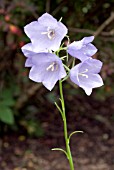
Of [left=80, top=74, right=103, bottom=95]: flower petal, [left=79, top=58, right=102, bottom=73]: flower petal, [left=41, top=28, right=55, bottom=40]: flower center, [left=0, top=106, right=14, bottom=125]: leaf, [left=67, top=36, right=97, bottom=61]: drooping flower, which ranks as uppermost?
[left=41, top=28, right=55, bottom=40]: flower center

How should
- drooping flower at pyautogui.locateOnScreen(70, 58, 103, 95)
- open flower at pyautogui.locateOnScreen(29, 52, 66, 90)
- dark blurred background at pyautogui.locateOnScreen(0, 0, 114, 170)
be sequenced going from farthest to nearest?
dark blurred background at pyautogui.locateOnScreen(0, 0, 114, 170) → drooping flower at pyautogui.locateOnScreen(70, 58, 103, 95) → open flower at pyautogui.locateOnScreen(29, 52, 66, 90)

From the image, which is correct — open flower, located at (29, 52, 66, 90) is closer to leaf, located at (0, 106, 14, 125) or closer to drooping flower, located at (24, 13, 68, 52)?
Result: drooping flower, located at (24, 13, 68, 52)

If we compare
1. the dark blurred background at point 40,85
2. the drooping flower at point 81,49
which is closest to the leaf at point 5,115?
the dark blurred background at point 40,85

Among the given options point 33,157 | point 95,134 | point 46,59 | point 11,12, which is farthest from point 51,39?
point 95,134

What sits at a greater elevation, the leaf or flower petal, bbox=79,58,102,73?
flower petal, bbox=79,58,102,73

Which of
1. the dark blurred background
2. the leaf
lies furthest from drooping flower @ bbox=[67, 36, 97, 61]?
the leaf

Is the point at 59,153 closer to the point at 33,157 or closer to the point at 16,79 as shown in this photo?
the point at 33,157

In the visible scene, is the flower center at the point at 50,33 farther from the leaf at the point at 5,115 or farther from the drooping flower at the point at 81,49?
the leaf at the point at 5,115
